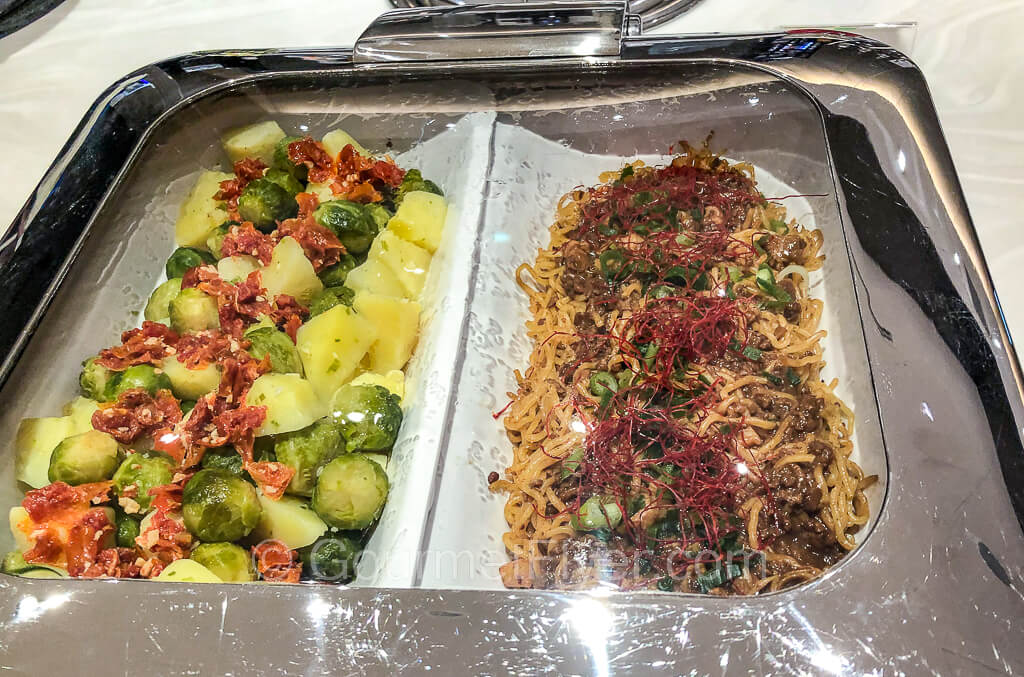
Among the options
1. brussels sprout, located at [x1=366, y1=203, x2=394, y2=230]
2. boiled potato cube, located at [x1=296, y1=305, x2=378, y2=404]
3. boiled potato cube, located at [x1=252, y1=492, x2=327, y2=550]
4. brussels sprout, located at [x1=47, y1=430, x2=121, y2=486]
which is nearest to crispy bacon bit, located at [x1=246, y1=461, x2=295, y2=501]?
boiled potato cube, located at [x1=252, y1=492, x2=327, y2=550]

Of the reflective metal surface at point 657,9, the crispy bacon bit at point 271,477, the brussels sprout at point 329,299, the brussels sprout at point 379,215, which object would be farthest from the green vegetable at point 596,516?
the reflective metal surface at point 657,9

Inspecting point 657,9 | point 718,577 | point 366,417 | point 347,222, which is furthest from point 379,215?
point 657,9

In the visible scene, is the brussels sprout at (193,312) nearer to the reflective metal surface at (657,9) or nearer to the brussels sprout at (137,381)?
the brussels sprout at (137,381)

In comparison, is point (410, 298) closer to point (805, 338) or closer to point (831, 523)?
point (805, 338)

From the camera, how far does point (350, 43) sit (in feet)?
10.4

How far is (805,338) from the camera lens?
1757 millimetres

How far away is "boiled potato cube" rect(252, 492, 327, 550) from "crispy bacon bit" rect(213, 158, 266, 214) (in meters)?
1.12

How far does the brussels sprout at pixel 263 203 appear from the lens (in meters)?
2.21

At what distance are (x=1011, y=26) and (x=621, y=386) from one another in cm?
268

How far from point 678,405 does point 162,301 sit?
1630 mm

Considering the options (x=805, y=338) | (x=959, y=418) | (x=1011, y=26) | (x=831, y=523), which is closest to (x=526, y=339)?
(x=805, y=338)

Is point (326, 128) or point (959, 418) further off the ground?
point (326, 128)

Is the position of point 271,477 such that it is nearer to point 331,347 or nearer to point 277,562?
point 277,562

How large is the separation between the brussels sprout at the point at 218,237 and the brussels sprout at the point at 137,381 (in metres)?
0.53
